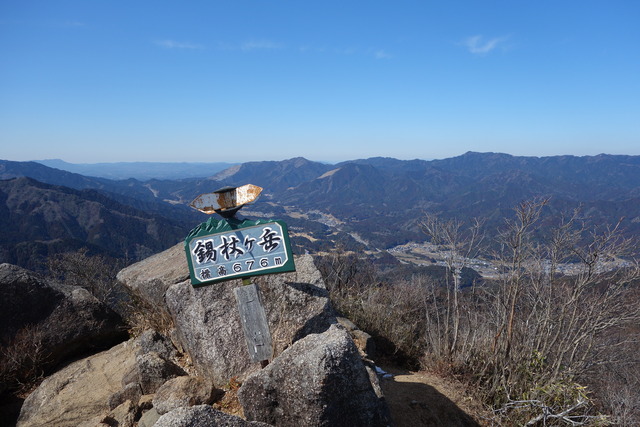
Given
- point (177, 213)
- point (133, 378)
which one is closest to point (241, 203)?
point (133, 378)

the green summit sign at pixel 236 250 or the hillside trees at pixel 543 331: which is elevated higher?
the green summit sign at pixel 236 250

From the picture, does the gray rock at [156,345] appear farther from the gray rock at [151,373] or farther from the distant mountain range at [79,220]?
the distant mountain range at [79,220]

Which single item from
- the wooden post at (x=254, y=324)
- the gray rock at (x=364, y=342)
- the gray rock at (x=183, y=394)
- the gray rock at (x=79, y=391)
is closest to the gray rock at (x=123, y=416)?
the gray rock at (x=183, y=394)

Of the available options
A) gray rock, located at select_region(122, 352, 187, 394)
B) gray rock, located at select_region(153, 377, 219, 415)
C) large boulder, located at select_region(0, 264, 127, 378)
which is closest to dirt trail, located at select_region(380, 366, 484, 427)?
gray rock, located at select_region(153, 377, 219, 415)

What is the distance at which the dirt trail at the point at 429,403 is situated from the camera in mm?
5336

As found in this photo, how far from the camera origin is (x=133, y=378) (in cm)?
563

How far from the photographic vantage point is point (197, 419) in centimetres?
289

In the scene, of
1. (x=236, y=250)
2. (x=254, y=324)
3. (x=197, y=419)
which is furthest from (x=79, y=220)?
(x=197, y=419)

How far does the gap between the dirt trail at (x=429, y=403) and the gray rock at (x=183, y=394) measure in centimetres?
264

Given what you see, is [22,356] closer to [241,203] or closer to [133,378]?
[133,378]

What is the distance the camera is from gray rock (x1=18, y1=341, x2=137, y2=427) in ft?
18.0

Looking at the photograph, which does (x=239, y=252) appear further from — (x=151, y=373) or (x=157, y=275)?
(x=157, y=275)

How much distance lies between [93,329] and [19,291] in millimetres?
1566

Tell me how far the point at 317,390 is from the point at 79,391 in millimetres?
4969
